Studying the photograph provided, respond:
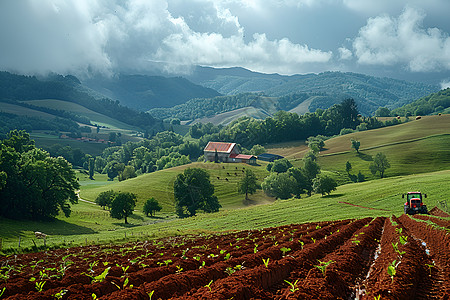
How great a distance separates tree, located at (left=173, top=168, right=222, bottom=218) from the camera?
11922 centimetres

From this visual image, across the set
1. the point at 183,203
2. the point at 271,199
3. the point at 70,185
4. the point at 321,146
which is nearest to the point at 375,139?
the point at 321,146

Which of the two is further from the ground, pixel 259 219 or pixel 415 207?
pixel 415 207

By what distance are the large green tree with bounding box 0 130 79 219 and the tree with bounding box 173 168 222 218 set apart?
32005mm

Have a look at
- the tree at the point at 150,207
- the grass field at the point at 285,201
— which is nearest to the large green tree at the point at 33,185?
the grass field at the point at 285,201

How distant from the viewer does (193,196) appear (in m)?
121

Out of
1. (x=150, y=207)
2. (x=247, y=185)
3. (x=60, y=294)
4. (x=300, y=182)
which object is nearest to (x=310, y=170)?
(x=300, y=182)

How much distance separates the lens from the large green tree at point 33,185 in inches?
3275

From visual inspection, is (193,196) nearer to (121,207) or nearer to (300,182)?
(121,207)

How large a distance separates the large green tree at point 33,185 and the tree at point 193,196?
32005mm

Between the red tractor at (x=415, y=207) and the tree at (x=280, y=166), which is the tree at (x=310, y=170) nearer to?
the tree at (x=280, y=166)

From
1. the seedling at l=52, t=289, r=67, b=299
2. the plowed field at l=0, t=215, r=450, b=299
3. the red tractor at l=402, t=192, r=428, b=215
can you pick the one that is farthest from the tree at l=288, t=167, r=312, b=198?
the seedling at l=52, t=289, r=67, b=299

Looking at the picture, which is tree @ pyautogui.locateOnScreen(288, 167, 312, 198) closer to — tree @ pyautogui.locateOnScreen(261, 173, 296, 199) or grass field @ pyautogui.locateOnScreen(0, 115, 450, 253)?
tree @ pyautogui.locateOnScreen(261, 173, 296, 199)

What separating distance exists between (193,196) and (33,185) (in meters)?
46.6

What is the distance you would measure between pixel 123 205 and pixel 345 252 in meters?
88.7
